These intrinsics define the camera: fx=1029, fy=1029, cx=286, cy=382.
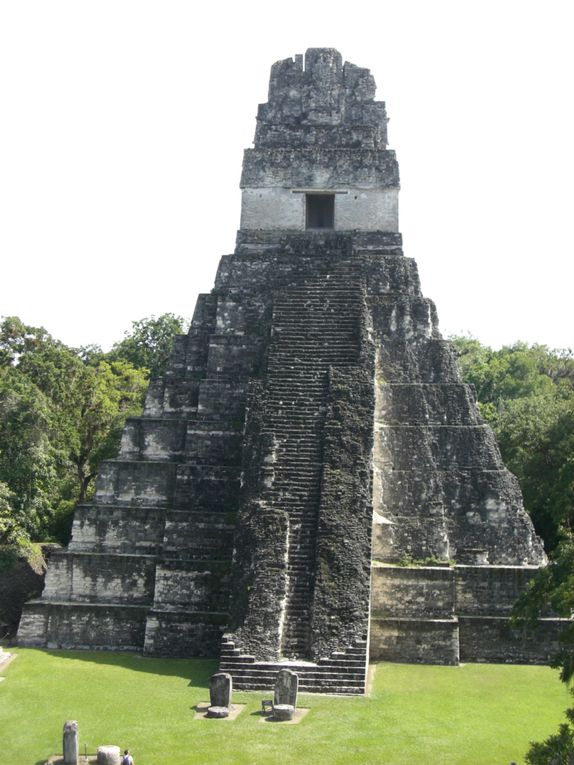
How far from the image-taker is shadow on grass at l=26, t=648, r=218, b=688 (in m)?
16.7

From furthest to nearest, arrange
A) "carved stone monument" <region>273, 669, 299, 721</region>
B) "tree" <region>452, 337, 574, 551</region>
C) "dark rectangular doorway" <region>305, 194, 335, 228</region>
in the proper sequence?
"dark rectangular doorway" <region>305, 194, 335, 228</region> < "tree" <region>452, 337, 574, 551</region> < "carved stone monument" <region>273, 669, 299, 721</region>

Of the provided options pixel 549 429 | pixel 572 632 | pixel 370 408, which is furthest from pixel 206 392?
pixel 572 632

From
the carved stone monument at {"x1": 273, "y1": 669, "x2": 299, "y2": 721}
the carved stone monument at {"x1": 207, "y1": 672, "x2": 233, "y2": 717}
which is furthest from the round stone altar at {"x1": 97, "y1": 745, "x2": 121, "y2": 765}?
the carved stone monument at {"x1": 273, "y1": 669, "x2": 299, "y2": 721}

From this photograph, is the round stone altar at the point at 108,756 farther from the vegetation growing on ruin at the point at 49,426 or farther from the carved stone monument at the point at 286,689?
the vegetation growing on ruin at the point at 49,426

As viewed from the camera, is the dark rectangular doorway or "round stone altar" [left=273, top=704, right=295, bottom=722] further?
the dark rectangular doorway

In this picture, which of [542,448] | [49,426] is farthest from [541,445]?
[49,426]

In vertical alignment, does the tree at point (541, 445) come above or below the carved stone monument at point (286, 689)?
above

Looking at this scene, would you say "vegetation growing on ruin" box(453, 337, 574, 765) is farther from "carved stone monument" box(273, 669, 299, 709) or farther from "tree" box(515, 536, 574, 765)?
"carved stone monument" box(273, 669, 299, 709)

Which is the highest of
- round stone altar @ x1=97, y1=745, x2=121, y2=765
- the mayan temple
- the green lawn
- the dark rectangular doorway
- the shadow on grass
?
the dark rectangular doorway

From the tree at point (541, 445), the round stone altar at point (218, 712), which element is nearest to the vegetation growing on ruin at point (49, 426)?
the round stone altar at point (218, 712)

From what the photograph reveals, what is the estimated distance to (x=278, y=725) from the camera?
46.2ft

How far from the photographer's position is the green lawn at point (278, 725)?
42.8 ft

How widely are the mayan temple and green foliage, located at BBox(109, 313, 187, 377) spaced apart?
53.4ft

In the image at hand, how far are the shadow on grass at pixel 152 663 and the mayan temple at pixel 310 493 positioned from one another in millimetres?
272
